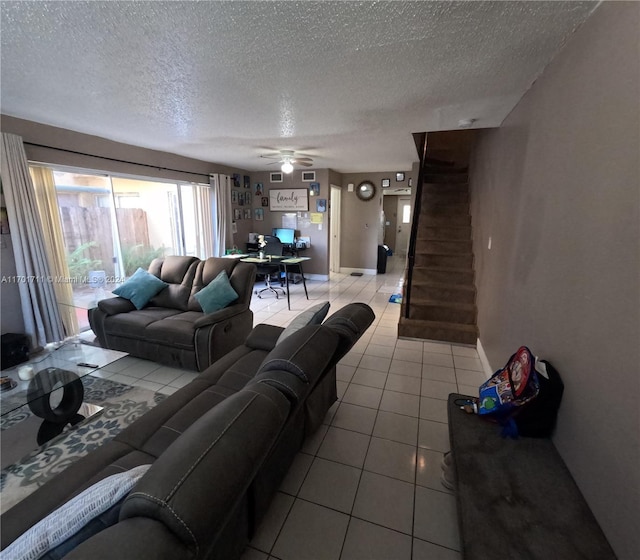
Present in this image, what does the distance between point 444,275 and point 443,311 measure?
0.56 meters

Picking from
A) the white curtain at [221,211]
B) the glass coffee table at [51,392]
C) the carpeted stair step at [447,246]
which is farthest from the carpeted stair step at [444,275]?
the white curtain at [221,211]

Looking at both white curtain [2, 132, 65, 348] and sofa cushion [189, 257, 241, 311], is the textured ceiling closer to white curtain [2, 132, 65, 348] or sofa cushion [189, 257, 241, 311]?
white curtain [2, 132, 65, 348]

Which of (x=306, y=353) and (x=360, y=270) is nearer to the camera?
(x=306, y=353)

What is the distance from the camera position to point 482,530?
1101mm

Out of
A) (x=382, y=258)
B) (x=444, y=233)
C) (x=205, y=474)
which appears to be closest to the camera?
(x=205, y=474)

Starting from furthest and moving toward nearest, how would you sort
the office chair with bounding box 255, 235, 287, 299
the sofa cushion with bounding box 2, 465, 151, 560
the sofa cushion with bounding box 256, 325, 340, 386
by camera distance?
the office chair with bounding box 255, 235, 287, 299 < the sofa cushion with bounding box 256, 325, 340, 386 < the sofa cushion with bounding box 2, 465, 151, 560

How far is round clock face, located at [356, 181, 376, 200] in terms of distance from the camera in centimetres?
697

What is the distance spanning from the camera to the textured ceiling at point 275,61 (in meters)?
1.34

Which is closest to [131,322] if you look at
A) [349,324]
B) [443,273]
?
[349,324]

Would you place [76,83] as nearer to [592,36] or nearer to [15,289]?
[15,289]

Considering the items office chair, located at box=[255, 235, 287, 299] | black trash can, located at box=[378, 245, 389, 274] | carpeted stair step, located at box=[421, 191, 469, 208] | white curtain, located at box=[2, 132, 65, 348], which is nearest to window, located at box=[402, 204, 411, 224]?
black trash can, located at box=[378, 245, 389, 274]

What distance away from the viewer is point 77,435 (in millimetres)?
2043

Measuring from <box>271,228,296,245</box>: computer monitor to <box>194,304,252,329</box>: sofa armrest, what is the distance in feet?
11.8

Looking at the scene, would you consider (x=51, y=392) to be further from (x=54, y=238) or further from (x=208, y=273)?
(x=54, y=238)
